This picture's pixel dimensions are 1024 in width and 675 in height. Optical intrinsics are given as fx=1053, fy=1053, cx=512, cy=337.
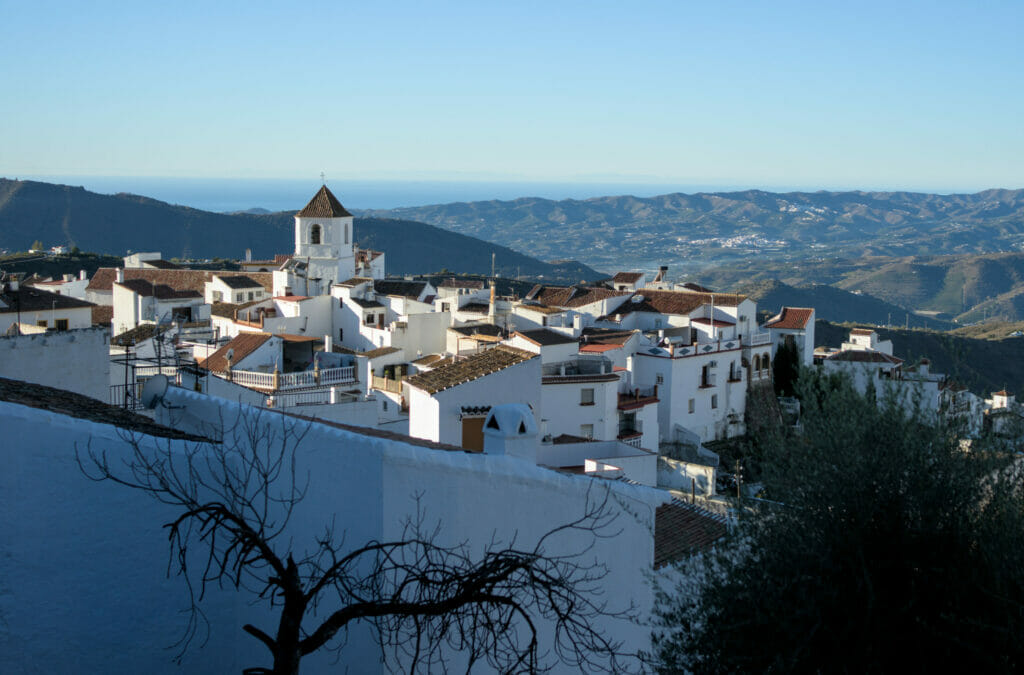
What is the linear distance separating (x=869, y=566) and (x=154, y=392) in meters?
5.50

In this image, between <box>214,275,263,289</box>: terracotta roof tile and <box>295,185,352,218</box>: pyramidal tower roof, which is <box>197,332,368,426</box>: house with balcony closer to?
<box>214,275,263,289</box>: terracotta roof tile

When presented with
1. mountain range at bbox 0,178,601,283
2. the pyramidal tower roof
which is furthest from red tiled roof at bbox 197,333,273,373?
mountain range at bbox 0,178,601,283

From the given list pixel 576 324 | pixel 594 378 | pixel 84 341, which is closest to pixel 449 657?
pixel 84 341

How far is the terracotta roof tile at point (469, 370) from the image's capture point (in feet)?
58.1

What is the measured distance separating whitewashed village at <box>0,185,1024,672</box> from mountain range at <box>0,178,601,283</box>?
2534 inches

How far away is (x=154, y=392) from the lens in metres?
8.33

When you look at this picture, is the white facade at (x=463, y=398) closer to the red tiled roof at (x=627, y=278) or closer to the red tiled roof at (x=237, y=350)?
the red tiled roof at (x=237, y=350)

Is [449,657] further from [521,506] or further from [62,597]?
[62,597]

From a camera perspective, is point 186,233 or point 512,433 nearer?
point 512,433

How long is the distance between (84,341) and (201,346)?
56.4 ft

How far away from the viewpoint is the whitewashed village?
6414mm

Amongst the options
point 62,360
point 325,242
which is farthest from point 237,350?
point 325,242

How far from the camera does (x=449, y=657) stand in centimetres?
693

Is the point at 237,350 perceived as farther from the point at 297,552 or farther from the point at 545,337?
the point at 297,552
